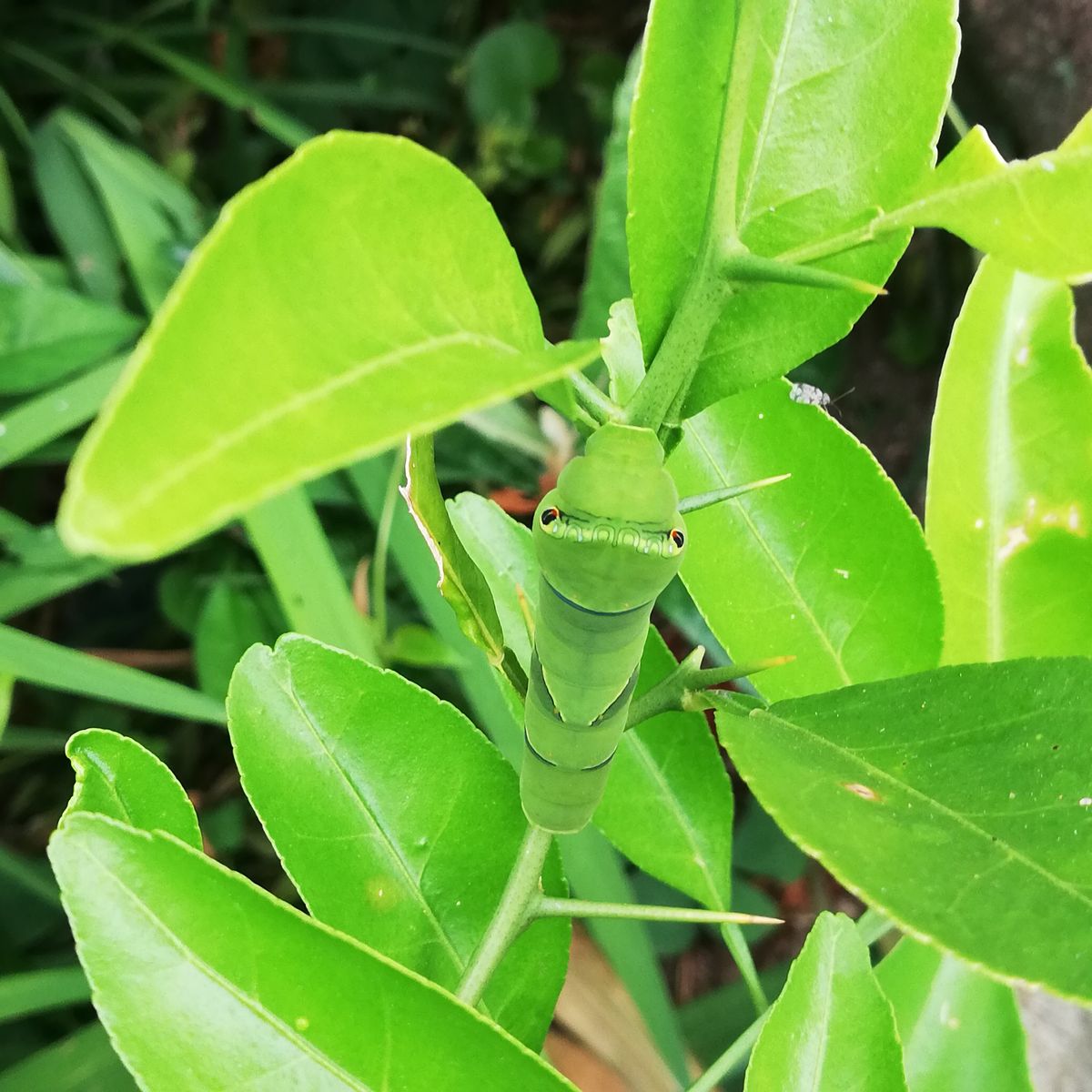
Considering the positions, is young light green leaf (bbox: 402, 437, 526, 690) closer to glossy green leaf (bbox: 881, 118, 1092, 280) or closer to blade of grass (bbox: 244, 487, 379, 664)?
glossy green leaf (bbox: 881, 118, 1092, 280)

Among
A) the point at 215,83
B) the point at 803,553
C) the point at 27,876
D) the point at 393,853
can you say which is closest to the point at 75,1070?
the point at 27,876

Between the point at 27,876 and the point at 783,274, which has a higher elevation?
the point at 783,274

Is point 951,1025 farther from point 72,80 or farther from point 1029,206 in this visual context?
Answer: point 72,80

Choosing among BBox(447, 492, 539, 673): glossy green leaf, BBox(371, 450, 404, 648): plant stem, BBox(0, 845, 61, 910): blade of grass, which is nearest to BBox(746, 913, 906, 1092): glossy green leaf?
BBox(447, 492, 539, 673): glossy green leaf

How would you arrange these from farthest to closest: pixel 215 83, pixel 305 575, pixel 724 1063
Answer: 1. pixel 215 83
2. pixel 305 575
3. pixel 724 1063

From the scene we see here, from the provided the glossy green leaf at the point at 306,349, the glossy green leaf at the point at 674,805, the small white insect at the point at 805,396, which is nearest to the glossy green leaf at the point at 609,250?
the small white insect at the point at 805,396

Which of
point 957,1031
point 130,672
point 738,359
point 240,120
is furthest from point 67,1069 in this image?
point 240,120

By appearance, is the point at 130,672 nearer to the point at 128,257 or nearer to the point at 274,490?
the point at 128,257
